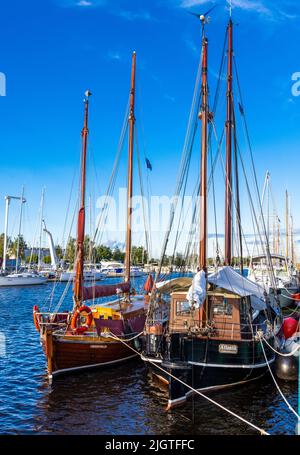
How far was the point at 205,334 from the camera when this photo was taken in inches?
740

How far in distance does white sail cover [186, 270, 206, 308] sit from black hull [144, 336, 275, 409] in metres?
1.70

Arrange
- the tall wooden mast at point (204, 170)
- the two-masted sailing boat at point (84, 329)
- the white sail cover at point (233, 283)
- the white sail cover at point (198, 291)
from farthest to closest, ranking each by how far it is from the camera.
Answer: the two-masted sailing boat at point (84, 329)
the white sail cover at point (233, 283)
the tall wooden mast at point (204, 170)
the white sail cover at point (198, 291)

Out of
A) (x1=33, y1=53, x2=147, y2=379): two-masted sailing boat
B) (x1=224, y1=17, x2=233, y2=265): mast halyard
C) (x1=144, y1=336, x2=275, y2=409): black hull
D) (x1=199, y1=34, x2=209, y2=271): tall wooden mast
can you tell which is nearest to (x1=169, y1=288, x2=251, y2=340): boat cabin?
(x1=144, y1=336, x2=275, y2=409): black hull

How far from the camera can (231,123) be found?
109ft

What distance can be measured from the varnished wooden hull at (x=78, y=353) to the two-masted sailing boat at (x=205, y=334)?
290cm

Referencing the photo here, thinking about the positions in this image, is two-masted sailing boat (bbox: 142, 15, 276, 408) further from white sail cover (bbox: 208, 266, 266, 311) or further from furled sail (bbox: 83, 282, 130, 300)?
furled sail (bbox: 83, 282, 130, 300)

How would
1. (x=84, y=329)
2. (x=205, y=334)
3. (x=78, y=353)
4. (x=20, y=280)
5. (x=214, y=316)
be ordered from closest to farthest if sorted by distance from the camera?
(x=205, y=334), (x=214, y=316), (x=78, y=353), (x=84, y=329), (x=20, y=280)

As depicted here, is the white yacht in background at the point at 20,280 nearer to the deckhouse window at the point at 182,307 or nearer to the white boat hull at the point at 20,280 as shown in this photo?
the white boat hull at the point at 20,280

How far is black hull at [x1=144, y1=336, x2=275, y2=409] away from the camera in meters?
17.6

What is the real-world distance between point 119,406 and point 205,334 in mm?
4836

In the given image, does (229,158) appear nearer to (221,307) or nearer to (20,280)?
(221,307)

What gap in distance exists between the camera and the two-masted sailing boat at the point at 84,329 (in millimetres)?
21578

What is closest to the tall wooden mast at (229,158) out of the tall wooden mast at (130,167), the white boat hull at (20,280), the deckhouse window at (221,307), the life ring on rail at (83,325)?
the tall wooden mast at (130,167)

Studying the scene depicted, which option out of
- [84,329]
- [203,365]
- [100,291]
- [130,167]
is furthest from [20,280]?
[203,365]
